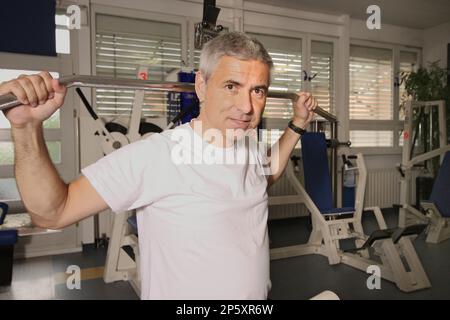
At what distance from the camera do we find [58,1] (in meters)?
3.43

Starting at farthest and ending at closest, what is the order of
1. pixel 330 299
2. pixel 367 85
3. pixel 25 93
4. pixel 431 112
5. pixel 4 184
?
1. pixel 367 85
2. pixel 431 112
3. pixel 4 184
4. pixel 330 299
5. pixel 25 93

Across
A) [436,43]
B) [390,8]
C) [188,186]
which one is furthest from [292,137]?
[436,43]

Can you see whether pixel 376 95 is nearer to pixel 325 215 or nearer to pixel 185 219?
pixel 325 215

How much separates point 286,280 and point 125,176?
7.44 feet

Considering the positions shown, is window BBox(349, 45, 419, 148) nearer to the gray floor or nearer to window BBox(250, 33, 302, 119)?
window BBox(250, 33, 302, 119)

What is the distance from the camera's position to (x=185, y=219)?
793mm

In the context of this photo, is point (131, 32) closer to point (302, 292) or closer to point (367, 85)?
point (302, 292)


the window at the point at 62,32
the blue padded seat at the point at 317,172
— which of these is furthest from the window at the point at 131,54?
the blue padded seat at the point at 317,172

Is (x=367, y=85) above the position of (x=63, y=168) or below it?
above

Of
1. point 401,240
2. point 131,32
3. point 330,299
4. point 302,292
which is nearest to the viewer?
point 330,299

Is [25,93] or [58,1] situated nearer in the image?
[25,93]

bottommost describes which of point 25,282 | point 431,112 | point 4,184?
point 25,282

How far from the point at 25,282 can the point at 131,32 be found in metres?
2.61

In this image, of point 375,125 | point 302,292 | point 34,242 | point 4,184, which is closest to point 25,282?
point 34,242
